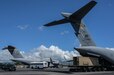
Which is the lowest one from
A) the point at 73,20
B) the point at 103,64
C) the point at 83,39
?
the point at 103,64

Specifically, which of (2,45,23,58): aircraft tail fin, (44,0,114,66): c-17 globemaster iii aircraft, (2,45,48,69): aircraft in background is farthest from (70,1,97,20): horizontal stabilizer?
(2,45,23,58): aircraft tail fin

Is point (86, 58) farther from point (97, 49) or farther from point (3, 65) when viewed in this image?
point (3, 65)

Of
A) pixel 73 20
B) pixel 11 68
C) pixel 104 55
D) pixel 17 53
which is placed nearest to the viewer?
pixel 73 20

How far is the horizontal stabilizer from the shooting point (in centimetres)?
3621

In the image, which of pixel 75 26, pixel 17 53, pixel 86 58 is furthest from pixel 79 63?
pixel 17 53

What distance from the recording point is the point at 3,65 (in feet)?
220

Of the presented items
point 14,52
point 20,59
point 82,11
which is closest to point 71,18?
point 82,11

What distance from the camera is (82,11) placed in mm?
39094

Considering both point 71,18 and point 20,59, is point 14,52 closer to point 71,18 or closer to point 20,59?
point 20,59

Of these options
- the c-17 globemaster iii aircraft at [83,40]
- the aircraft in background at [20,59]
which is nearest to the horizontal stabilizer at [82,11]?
the c-17 globemaster iii aircraft at [83,40]

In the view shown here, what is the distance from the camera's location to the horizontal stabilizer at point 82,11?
36209 millimetres

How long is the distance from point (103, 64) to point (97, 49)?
15.6 feet

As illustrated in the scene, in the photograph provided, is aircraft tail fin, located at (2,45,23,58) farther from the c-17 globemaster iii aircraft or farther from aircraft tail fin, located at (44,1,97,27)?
aircraft tail fin, located at (44,1,97,27)

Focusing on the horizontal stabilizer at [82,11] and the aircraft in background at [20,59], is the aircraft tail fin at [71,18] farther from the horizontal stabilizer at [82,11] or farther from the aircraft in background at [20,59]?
the aircraft in background at [20,59]
